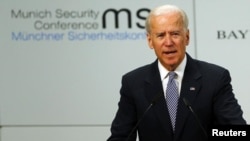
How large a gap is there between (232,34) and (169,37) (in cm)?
186

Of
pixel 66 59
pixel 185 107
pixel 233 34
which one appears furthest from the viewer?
pixel 66 59

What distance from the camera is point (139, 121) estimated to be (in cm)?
235

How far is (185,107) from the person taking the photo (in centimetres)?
234

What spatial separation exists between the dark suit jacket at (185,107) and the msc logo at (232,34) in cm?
165

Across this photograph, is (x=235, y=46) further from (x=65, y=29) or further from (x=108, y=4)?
(x=65, y=29)

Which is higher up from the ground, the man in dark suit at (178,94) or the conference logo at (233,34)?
the conference logo at (233,34)

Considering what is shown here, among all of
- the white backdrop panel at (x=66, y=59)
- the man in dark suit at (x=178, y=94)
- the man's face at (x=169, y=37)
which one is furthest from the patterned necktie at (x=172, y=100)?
the white backdrop panel at (x=66, y=59)

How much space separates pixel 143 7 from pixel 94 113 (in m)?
0.92

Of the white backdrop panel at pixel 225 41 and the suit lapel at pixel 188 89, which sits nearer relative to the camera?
the suit lapel at pixel 188 89

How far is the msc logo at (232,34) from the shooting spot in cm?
409

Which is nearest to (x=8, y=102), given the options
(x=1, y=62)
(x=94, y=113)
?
(x=1, y=62)

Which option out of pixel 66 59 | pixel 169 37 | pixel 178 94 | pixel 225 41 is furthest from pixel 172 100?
pixel 66 59

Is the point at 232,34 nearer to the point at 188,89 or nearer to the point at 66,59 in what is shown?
the point at 66,59

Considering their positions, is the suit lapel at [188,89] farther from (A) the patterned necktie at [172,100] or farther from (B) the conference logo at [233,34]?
(B) the conference logo at [233,34]
